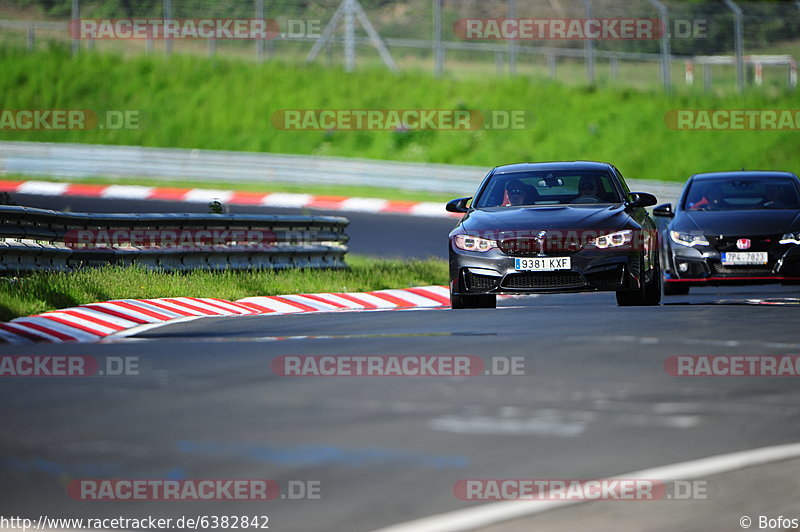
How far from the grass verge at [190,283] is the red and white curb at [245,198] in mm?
9302

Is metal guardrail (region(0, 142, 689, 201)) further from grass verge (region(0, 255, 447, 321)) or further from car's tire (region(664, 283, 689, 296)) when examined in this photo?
car's tire (region(664, 283, 689, 296))

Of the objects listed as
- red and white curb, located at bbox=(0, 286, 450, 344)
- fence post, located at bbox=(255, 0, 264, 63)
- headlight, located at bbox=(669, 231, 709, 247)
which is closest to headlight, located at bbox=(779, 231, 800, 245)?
headlight, located at bbox=(669, 231, 709, 247)

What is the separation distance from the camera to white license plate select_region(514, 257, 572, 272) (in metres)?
12.8

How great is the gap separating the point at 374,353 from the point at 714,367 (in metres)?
2.14

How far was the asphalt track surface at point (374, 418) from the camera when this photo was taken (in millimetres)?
5574

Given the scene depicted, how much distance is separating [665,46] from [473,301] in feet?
78.8

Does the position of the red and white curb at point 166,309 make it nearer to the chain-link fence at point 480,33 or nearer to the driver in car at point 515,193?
the driver in car at point 515,193

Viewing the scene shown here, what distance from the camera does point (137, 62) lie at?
145ft

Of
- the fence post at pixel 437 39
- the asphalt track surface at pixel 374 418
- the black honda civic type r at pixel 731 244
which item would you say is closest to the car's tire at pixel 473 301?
the asphalt track surface at pixel 374 418

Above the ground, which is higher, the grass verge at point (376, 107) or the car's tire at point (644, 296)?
the grass verge at point (376, 107)

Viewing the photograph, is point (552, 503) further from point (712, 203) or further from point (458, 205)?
point (712, 203)

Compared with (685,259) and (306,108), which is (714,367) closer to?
(685,259)

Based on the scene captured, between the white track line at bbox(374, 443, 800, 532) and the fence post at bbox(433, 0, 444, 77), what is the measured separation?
30950 millimetres

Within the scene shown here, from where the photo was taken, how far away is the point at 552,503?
5.29 meters
